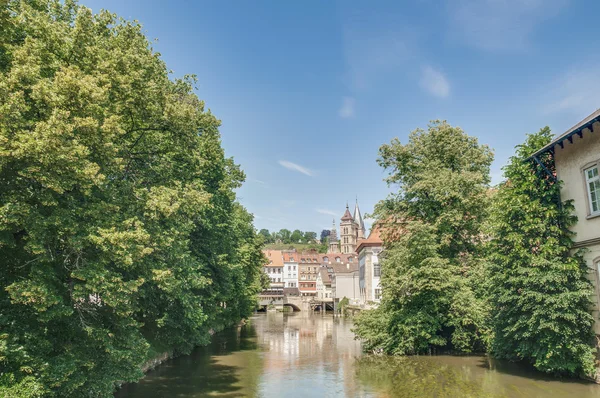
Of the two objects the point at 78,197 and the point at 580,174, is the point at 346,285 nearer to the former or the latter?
the point at 580,174

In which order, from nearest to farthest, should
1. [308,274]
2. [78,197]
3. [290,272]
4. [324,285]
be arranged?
[78,197] < [324,285] < [290,272] < [308,274]

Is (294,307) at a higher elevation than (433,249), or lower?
lower

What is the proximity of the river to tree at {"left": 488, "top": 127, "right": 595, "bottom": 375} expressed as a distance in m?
1.32

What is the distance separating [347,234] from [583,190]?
118m

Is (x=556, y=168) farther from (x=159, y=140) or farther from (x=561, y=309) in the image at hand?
(x=159, y=140)

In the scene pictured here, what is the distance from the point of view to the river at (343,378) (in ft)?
52.5

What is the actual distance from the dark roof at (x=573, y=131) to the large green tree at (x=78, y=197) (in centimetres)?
1318

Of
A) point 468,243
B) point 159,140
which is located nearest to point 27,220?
point 159,140

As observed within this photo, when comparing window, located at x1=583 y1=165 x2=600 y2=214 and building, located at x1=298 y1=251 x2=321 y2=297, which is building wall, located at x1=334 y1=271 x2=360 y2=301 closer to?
building, located at x1=298 y1=251 x2=321 y2=297

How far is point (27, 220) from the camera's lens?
9914mm

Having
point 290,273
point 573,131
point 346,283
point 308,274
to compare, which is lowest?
point 346,283

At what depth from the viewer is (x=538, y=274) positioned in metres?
15.7

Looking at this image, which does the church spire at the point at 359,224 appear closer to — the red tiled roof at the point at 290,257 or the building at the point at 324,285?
the red tiled roof at the point at 290,257

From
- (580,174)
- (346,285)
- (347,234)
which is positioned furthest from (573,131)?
(347,234)
